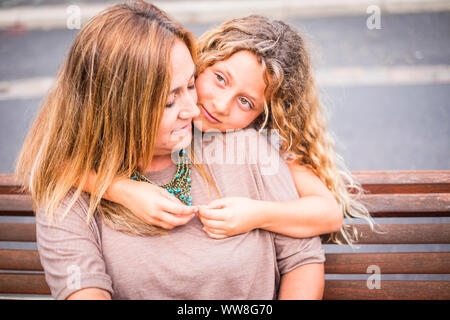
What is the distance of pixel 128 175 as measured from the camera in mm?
1517

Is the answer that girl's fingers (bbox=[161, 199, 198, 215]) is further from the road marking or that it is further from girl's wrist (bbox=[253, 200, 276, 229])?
the road marking

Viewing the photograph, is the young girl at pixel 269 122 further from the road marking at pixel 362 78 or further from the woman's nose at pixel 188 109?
the road marking at pixel 362 78

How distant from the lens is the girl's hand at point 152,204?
4.61 feet

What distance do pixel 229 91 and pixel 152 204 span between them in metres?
0.60

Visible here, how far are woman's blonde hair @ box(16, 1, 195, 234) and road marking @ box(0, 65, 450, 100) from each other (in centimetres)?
326

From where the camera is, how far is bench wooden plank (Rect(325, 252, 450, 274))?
1.81 meters

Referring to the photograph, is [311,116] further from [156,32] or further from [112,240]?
[112,240]

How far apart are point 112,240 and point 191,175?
0.37m

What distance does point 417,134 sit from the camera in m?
3.81

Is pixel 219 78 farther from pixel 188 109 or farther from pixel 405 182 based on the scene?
pixel 405 182

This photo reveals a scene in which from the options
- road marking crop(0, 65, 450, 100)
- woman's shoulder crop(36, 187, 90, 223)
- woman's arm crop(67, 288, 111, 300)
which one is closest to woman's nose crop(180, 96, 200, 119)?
woman's shoulder crop(36, 187, 90, 223)

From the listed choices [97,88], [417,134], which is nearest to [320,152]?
[97,88]
